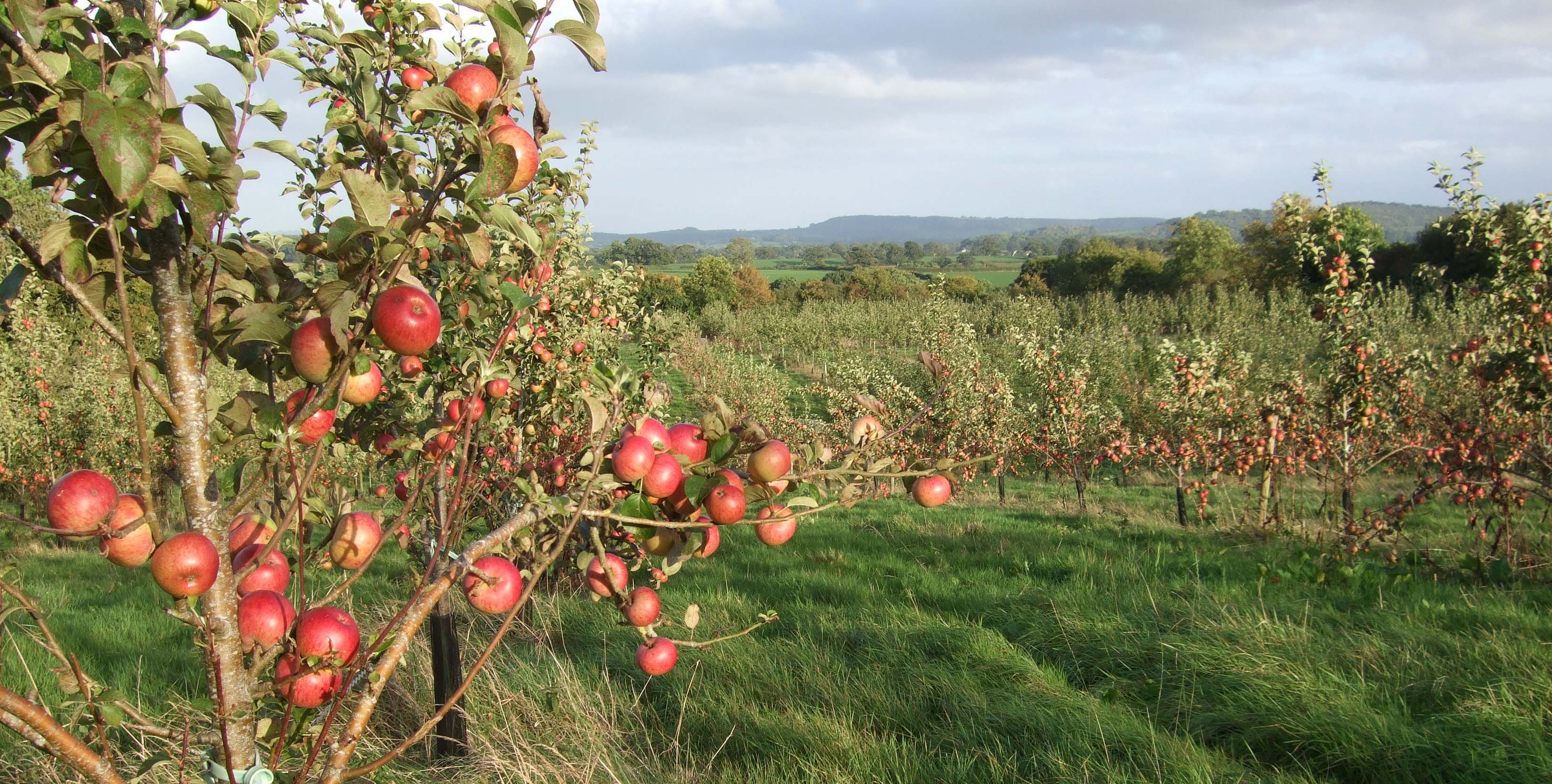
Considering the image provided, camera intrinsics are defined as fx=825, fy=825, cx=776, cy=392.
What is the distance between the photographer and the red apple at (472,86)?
1.02m

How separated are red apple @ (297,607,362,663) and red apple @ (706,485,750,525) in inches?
19.6

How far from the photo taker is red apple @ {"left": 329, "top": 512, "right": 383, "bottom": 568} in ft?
4.39

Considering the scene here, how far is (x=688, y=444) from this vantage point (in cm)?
131

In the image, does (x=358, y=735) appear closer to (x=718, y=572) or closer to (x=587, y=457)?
(x=587, y=457)

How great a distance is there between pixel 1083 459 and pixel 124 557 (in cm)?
1097

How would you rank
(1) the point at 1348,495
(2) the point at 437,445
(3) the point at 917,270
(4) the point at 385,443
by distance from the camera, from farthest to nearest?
(3) the point at 917,270
(1) the point at 1348,495
(2) the point at 437,445
(4) the point at 385,443

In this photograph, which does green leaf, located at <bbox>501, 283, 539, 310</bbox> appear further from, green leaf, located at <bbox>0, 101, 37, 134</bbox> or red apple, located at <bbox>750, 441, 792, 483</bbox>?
green leaf, located at <bbox>0, 101, 37, 134</bbox>

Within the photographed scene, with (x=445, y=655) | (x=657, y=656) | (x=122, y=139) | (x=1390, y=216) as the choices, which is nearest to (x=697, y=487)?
(x=657, y=656)

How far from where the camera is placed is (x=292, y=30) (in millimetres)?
1893

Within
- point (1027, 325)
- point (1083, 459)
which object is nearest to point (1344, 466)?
point (1083, 459)

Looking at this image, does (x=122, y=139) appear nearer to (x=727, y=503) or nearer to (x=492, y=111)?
(x=492, y=111)

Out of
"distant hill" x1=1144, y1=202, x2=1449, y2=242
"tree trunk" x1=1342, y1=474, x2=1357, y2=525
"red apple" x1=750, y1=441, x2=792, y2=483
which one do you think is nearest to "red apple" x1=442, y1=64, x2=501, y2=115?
"red apple" x1=750, y1=441, x2=792, y2=483

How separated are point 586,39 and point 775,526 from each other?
2.60 ft

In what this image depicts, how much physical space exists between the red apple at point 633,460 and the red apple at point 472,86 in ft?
1.59
